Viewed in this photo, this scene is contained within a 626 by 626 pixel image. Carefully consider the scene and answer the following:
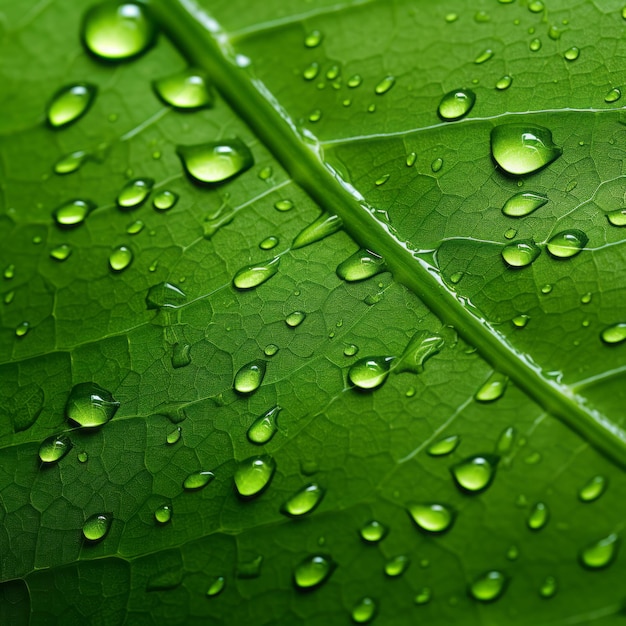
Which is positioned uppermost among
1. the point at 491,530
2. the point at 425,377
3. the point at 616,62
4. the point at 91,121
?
the point at 91,121

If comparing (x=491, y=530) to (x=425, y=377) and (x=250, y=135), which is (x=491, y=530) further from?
(x=250, y=135)

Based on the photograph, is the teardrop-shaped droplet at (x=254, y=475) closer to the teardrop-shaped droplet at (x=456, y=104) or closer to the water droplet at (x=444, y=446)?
the water droplet at (x=444, y=446)

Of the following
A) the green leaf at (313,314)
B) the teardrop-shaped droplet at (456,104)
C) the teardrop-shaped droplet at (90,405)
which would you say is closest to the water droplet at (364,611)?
the green leaf at (313,314)

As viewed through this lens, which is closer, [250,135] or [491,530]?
[491,530]

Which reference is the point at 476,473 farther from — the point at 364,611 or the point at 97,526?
the point at 97,526

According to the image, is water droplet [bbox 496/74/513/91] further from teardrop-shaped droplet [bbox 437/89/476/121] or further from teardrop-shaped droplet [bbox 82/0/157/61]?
teardrop-shaped droplet [bbox 82/0/157/61]

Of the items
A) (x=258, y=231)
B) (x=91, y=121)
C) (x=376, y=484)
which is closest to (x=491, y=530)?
(x=376, y=484)

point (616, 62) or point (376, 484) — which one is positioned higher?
point (616, 62)
